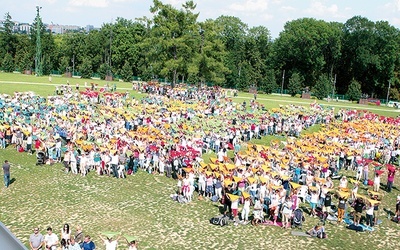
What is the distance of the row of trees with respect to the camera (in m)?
83.3

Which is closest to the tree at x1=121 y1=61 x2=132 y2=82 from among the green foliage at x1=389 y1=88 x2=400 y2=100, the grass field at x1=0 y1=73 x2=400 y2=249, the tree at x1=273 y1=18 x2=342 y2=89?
the tree at x1=273 y1=18 x2=342 y2=89

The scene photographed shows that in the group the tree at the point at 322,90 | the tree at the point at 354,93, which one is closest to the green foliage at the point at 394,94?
the tree at the point at 354,93

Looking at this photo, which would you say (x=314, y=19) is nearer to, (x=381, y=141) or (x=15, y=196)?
(x=381, y=141)

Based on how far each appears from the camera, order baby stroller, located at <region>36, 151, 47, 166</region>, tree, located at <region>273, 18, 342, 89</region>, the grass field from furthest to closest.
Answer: tree, located at <region>273, 18, 342, 89</region>, baby stroller, located at <region>36, 151, 47, 166</region>, the grass field

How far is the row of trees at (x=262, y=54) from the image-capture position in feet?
273

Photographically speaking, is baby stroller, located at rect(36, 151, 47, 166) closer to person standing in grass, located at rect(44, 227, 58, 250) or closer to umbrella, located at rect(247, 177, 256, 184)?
umbrella, located at rect(247, 177, 256, 184)

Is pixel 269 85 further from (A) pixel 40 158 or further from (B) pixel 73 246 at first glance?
(B) pixel 73 246

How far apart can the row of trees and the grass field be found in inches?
1966

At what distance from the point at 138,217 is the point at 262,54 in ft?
302

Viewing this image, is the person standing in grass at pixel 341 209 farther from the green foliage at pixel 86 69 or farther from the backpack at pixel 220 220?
the green foliage at pixel 86 69

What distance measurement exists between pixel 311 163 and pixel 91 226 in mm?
13780

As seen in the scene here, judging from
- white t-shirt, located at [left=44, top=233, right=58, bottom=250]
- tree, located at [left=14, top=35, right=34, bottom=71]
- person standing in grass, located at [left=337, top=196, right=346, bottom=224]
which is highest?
tree, located at [left=14, top=35, right=34, bottom=71]

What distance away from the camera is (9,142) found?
Result: 27.0 metres

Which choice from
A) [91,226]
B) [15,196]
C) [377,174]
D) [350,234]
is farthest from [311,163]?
[15,196]
